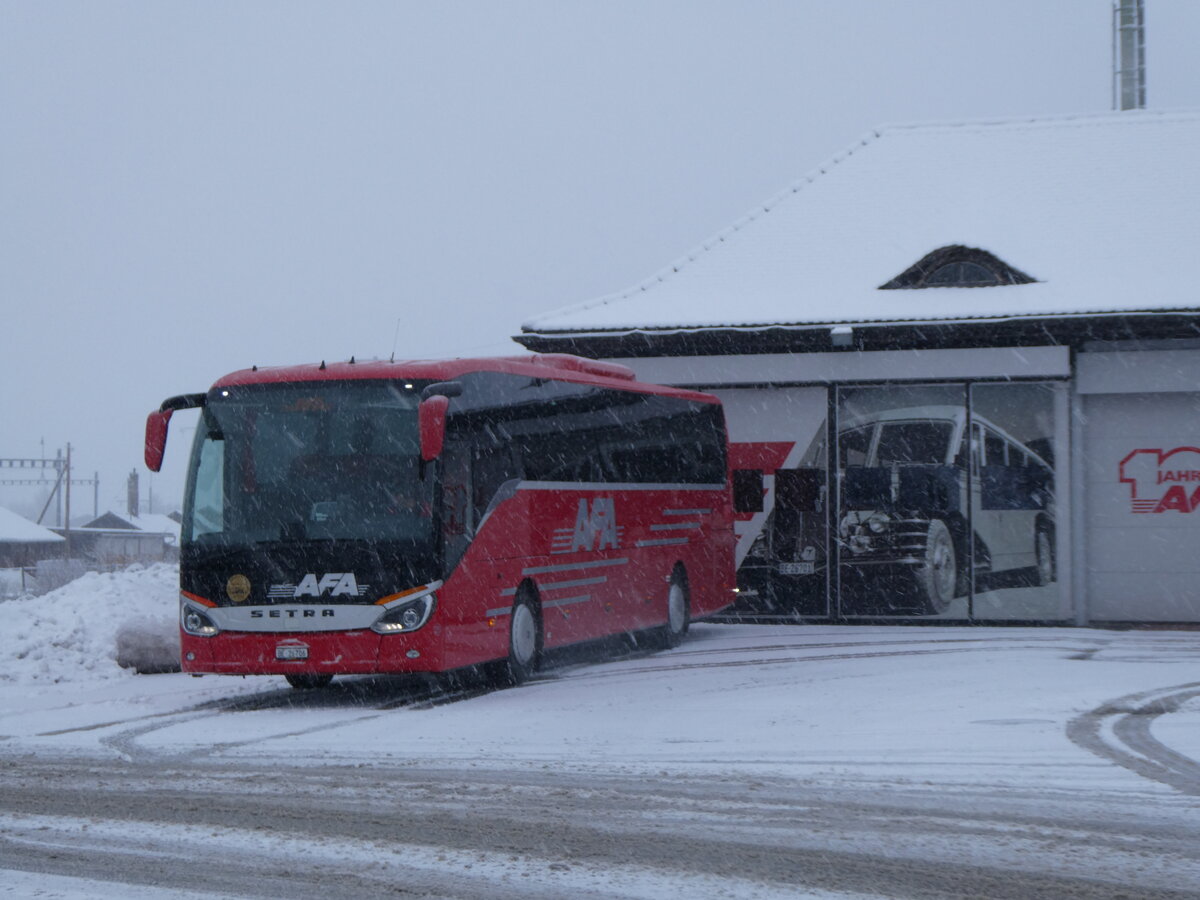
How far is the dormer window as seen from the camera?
22547 millimetres

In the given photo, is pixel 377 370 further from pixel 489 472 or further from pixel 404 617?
pixel 404 617

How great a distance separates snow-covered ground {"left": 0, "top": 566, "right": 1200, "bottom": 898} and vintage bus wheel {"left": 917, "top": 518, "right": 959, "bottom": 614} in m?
2.31

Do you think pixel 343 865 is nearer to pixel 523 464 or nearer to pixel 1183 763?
pixel 1183 763

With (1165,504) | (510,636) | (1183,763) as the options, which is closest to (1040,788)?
(1183,763)

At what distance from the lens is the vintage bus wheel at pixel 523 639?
15250 millimetres

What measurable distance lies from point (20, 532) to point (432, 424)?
83878 mm

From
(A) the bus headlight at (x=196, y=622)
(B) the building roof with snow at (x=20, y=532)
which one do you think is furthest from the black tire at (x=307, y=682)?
(B) the building roof with snow at (x=20, y=532)

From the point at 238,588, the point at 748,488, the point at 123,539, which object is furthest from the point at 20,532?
the point at 238,588

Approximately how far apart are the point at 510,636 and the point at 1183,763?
7043 mm

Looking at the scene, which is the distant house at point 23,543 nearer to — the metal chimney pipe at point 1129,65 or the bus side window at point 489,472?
the metal chimney pipe at point 1129,65

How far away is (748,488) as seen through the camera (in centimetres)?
2273

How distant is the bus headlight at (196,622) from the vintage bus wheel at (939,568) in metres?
11.1

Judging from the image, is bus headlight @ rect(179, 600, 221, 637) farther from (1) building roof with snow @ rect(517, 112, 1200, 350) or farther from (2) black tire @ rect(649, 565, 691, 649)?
(1) building roof with snow @ rect(517, 112, 1200, 350)

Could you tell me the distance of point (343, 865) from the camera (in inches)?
272
